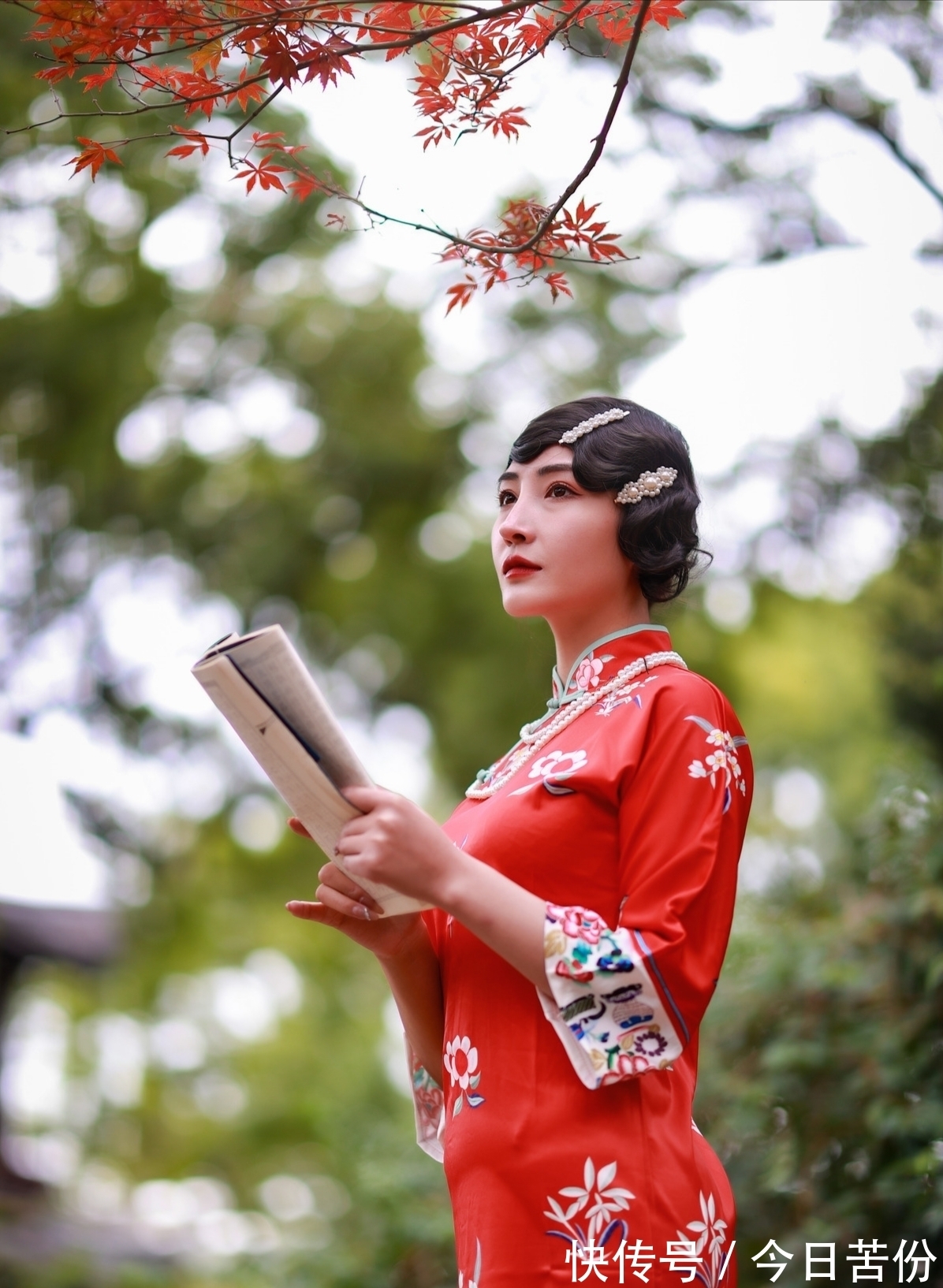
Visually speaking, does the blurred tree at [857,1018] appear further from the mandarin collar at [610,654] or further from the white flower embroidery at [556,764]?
the white flower embroidery at [556,764]

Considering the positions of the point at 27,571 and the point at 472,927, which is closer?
the point at 472,927

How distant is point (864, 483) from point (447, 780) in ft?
15.5

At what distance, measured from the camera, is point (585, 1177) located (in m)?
1.59

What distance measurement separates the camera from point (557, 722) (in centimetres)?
197

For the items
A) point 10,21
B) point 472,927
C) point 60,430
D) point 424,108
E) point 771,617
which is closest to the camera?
point 472,927

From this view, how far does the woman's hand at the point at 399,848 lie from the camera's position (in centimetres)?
154

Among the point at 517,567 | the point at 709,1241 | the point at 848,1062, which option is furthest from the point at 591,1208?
the point at 848,1062

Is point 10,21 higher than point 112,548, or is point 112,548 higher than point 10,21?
point 112,548

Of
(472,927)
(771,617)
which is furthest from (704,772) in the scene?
(771,617)

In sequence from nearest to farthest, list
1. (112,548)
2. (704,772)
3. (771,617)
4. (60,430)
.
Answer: (704,772), (60,430), (112,548), (771,617)

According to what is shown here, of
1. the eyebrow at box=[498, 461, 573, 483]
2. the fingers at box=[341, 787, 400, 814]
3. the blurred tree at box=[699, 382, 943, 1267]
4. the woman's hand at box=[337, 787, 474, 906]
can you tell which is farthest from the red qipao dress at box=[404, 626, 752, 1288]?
the blurred tree at box=[699, 382, 943, 1267]

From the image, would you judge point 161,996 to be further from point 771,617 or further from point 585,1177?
point 585,1177

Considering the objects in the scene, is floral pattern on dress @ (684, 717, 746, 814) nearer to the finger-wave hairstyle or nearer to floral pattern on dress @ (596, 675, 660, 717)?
floral pattern on dress @ (596, 675, 660, 717)

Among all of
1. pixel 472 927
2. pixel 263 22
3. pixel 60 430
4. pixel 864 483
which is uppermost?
pixel 60 430
